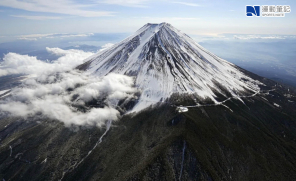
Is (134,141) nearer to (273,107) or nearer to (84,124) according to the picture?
(84,124)

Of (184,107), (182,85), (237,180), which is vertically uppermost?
(182,85)

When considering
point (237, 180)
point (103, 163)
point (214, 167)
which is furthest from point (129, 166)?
point (237, 180)

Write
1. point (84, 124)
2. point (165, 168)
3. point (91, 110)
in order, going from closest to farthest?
point (165, 168) → point (84, 124) → point (91, 110)

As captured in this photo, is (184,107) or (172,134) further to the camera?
(184,107)

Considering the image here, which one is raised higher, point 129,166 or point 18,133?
point 18,133

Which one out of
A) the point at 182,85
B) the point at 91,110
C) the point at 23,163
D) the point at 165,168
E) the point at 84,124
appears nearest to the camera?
the point at 165,168

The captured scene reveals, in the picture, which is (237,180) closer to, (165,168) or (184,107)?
(165,168)

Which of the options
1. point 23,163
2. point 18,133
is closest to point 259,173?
point 23,163

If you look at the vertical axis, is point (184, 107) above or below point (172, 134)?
above

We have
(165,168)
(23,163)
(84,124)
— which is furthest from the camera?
(84,124)
